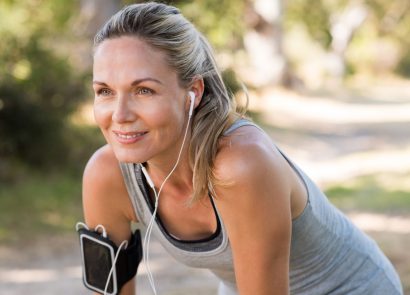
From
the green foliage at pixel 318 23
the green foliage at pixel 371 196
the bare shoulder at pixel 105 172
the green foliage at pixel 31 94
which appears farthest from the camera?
the green foliage at pixel 31 94

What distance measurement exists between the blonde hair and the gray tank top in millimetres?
66

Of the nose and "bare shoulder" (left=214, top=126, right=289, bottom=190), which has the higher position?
the nose

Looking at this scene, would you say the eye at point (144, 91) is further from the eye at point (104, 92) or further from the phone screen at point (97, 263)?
the phone screen at point (97, 263)

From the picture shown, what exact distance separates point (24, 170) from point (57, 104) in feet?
2.88

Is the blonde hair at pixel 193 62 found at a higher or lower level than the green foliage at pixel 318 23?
lower

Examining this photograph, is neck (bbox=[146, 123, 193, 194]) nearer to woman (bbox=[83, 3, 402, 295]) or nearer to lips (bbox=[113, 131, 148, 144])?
woman (bbox=[83, 3, 402, 295])

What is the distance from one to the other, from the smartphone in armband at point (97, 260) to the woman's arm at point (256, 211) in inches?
17.8

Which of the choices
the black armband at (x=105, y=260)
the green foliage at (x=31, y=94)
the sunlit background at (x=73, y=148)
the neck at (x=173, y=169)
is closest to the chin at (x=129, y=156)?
the neck at (x=173, y=169)

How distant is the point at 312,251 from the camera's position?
214 centimetres

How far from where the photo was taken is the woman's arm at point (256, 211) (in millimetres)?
1893

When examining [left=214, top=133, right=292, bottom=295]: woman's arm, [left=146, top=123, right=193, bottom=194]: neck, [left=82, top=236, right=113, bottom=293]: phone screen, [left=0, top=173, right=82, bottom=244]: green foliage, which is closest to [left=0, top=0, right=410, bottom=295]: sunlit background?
[left=0, top=173, right=82, bottom=244]: green foliage

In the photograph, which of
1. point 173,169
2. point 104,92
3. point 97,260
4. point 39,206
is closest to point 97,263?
point 97,260

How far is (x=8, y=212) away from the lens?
798 centimetres

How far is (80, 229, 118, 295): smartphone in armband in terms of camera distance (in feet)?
7.43
